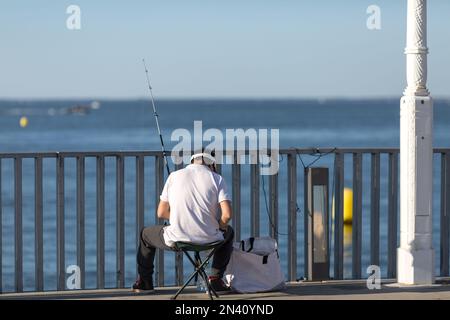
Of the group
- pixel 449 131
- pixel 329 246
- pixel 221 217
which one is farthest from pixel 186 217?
pixel 449 131

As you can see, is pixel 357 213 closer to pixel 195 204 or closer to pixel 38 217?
pixel 195 204

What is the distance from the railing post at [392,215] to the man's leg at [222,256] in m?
1.80

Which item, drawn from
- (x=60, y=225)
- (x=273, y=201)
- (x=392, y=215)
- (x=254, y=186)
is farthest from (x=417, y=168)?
(x=60, y=225)

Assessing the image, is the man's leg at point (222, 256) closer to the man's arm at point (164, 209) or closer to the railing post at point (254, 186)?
the man's arm at point (164, 209)

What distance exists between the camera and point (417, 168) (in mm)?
11117

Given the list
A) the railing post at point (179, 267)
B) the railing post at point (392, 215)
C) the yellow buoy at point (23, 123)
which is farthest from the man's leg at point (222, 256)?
the yellow buoy at point (23, 123)

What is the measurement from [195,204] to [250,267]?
35.5 inches

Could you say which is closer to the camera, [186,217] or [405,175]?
[186,217]

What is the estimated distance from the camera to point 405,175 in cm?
1118

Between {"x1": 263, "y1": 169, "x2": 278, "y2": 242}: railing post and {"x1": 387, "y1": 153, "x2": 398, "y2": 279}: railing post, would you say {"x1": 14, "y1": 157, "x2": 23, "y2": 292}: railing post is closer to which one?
{"x1": 263, "y1": 169, "x2": 278, "y2": 242}: railing post

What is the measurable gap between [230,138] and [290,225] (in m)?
0.92

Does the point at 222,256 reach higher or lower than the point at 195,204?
lower

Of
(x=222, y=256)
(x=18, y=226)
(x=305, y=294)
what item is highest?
(x=18, y=226)
